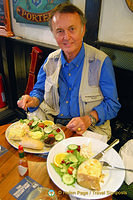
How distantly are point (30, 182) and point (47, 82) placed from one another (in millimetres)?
1180

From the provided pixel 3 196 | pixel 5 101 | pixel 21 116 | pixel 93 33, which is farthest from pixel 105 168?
pixel 5 101

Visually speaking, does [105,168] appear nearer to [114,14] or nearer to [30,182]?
[30,182]

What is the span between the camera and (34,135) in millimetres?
1315

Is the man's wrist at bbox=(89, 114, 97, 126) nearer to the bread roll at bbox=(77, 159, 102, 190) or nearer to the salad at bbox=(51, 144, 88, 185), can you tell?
the salad at bbox=(51, 144, 88, 185)

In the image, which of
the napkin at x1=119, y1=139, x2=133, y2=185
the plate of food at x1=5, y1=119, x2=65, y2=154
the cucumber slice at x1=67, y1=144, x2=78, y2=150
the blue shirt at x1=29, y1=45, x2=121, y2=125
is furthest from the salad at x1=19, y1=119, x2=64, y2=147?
the napkin at x1=119, y1=139, x2=133, y2=185

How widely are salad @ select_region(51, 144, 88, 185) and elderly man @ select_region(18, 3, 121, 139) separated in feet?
1.24

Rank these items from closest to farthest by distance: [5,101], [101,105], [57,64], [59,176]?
[59,176], [101,105], [57,64], [5,101]

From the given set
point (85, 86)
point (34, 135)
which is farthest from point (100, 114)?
point (34, 135)

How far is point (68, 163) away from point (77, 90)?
2.84 feet

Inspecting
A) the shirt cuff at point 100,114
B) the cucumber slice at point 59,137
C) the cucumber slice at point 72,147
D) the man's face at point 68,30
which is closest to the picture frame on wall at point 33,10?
the man's face at point 68,30

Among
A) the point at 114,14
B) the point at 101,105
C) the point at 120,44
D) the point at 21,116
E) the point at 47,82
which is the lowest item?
the point at 21,116

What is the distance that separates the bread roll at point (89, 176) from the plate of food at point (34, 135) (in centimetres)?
32

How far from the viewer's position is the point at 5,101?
414 centimetres

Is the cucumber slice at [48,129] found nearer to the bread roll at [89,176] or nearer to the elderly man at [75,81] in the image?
the elderly man at [75,81]
